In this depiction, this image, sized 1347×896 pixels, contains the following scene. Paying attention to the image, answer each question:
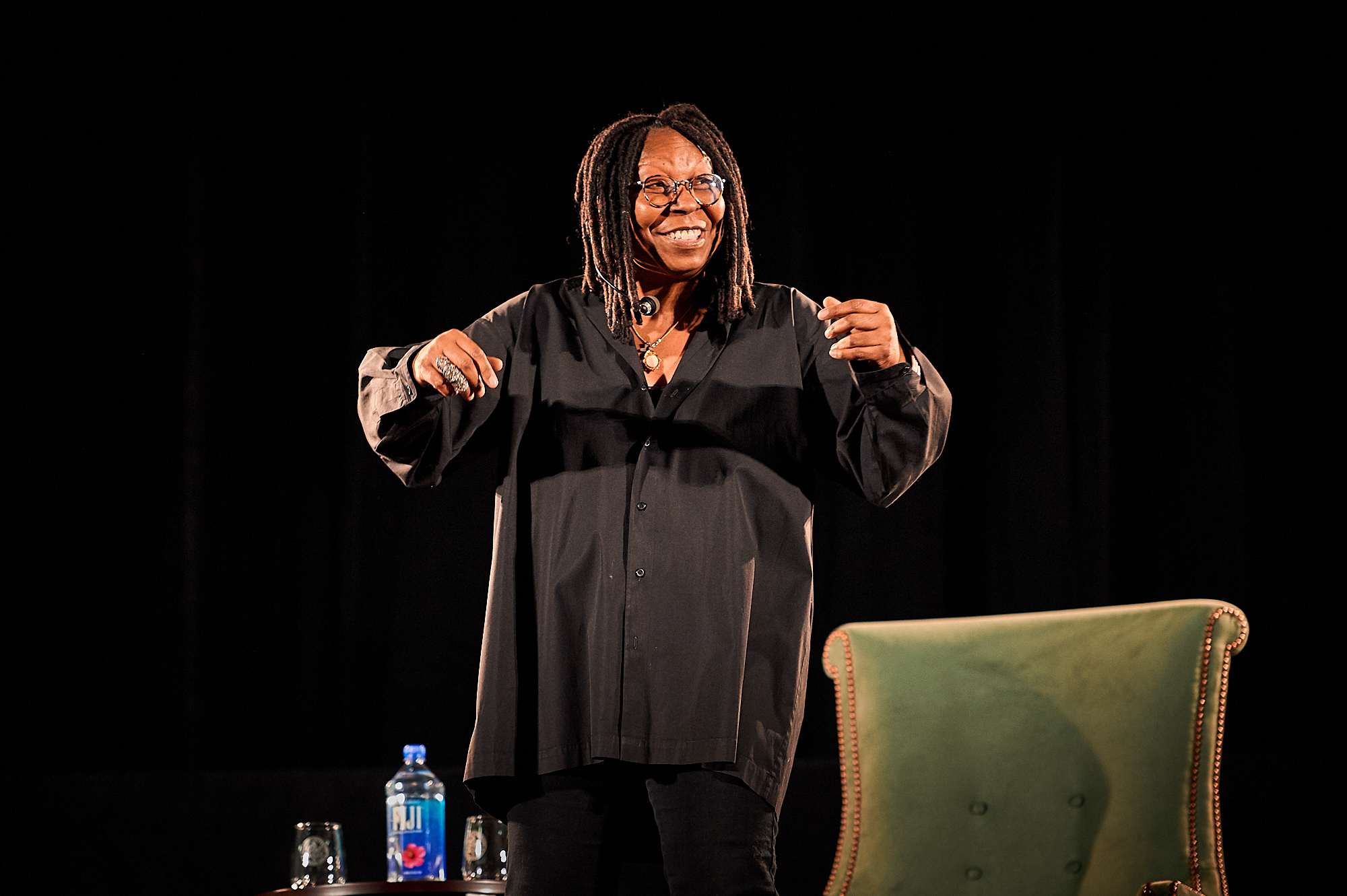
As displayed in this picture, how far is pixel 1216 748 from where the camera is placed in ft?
4.44

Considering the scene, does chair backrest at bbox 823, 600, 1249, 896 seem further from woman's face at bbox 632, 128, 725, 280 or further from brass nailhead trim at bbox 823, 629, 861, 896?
woman's face at bbox 632, 128, 725, 280

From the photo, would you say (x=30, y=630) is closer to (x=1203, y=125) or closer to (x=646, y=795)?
(x=646, y=795)

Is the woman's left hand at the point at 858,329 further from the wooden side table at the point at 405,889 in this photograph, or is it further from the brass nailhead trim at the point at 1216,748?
the wooden side table at the point at 405,889

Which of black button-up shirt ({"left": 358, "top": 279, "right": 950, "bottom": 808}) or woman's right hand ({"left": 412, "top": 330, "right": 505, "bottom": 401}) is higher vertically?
woman's right hand ({"left": 412, "top": 330, "right": 505, "bottom": 401})

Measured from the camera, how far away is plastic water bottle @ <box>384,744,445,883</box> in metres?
2.66

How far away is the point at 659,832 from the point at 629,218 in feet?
2.42

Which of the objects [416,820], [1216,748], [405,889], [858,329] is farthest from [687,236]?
[416,820]

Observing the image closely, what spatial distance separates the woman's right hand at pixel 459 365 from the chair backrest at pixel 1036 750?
0.52 metres

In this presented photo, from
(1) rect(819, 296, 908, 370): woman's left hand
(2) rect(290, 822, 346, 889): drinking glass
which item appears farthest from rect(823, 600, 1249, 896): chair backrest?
(2) rect(290, 822, 346, 889): drinking glass

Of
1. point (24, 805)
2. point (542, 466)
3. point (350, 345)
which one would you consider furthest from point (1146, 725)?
point (24, 805)

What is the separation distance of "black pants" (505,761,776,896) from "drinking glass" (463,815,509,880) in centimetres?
144

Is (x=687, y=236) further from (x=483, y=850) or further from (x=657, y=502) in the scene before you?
(x=483, y=850)

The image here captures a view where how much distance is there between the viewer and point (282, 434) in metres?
2.97

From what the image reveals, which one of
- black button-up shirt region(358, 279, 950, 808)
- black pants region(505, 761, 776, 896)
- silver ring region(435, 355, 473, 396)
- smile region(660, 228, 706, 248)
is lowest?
black pants region(505, 761, 776, 896)
